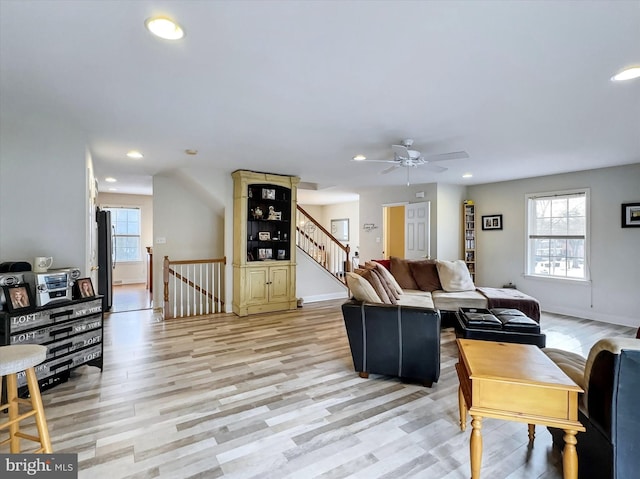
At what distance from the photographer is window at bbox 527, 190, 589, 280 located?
5.54 meters

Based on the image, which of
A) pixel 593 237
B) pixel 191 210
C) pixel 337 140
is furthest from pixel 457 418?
pixel 191 210

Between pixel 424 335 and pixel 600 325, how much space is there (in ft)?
13.3

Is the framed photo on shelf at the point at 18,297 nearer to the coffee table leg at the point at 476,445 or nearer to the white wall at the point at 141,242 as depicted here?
the coffee table leg at the point at 476,445

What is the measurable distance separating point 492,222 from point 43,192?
730 cm

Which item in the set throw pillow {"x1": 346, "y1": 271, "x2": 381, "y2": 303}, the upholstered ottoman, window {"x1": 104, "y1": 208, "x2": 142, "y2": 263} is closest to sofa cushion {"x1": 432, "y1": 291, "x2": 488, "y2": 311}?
the upholstered ottoman

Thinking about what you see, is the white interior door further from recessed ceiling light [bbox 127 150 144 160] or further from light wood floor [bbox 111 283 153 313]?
light wood floor [bbox 111 283 153 313]

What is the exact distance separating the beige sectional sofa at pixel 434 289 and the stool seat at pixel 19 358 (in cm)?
239

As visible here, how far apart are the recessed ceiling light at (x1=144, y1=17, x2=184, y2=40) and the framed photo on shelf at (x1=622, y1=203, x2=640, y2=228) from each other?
641 cm

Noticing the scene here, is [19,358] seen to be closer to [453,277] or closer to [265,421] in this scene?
[265,421]

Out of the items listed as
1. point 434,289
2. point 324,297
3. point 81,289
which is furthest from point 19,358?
point 324,297

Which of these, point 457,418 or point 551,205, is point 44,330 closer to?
point 457,418

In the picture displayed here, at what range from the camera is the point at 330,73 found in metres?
2.21

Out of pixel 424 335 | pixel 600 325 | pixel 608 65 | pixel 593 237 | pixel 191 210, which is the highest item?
pixel 608 65

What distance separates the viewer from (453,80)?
7.56ft
